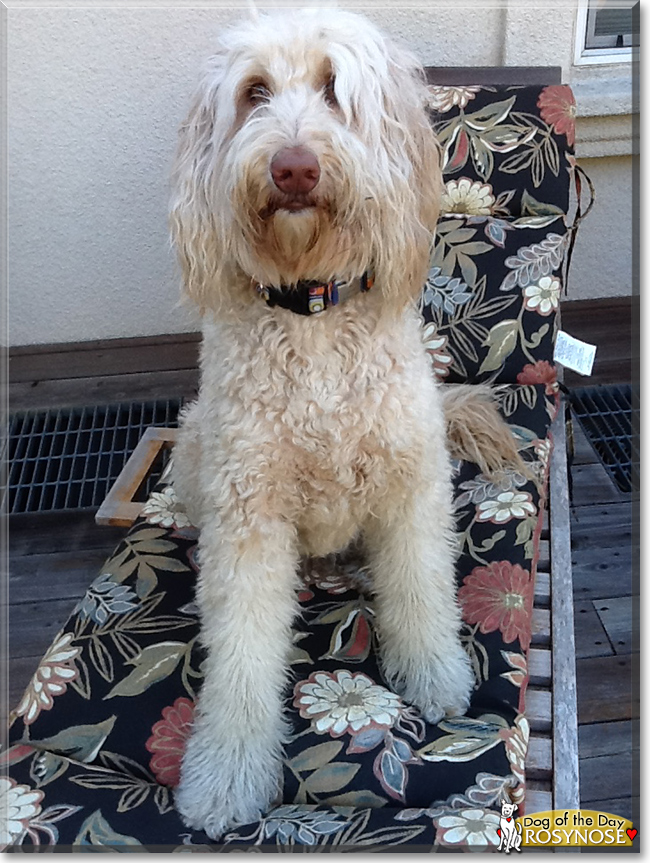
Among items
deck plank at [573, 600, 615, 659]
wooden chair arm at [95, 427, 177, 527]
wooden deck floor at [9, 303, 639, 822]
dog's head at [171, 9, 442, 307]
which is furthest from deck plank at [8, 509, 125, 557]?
deck plank at [573, 600, 615, 659]

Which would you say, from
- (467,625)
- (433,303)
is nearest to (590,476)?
(433,303)

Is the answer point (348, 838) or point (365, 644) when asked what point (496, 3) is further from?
point (348, 838)

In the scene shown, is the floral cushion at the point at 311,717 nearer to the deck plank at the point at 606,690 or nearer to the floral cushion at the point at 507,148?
the deck plank at the point at 606,690

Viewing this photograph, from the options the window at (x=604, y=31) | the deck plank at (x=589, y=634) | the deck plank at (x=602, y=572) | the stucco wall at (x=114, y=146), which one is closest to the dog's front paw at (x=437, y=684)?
the deck plank at (x=589, y=634)

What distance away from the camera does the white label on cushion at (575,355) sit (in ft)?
7.20

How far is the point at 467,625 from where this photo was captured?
5.43ft

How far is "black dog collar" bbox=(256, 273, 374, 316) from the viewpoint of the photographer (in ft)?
4.38

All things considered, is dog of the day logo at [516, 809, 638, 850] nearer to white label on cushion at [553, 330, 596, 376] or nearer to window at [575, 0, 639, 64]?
white label on cushion at [553, 330, 596, 376]

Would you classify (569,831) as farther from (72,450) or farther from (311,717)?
(72,450)

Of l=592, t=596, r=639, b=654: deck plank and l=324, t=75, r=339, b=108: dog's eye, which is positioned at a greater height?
l=324, t=75, r=339, b=108: dog's eye

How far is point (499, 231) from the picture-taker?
227 centimetres

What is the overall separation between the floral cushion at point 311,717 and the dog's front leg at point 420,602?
0.12 ft

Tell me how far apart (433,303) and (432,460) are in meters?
0.91

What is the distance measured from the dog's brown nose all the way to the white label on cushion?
1266 millimetres
